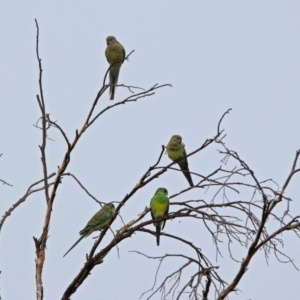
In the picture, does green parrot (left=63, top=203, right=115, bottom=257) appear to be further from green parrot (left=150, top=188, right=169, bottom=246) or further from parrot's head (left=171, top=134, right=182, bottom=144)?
Answer: parrot's head (left=171, top=134, right=182, bottom=144)

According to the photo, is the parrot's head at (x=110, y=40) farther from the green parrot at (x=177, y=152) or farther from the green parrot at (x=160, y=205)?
the green parrot at (x=160, y=205)

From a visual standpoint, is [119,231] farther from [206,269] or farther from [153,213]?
[153,213]

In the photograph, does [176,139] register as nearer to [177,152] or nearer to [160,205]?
[177,152]

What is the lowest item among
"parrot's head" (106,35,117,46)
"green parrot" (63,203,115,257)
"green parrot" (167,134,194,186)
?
"green parrot" (63,203,115,257)

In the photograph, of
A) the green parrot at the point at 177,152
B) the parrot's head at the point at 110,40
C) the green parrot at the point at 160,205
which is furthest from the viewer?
the parrot's head at the point at 110,40

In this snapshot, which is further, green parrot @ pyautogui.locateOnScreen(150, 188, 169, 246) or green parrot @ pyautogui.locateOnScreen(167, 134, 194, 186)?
green parrot @ pyautogui.locateOnScreen(167, 134, 194, 186)

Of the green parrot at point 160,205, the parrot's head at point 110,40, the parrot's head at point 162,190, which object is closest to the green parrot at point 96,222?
the green parrot at point 160,205

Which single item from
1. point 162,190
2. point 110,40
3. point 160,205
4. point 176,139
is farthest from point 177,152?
point 110,40

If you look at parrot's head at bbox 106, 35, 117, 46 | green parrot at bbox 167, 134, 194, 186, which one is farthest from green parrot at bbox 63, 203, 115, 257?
parrot's head at bbox 106, 35, 117, 46

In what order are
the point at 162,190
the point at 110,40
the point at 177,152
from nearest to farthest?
the point at 162,190
the point at 177,152
the point at 110,40

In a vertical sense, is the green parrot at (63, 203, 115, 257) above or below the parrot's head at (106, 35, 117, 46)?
below

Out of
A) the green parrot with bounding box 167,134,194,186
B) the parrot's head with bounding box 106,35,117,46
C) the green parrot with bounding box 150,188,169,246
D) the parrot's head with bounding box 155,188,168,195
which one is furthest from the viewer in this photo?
the parrot's head with bounding box 106,35,117,46

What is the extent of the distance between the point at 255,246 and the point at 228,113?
916 millimetres

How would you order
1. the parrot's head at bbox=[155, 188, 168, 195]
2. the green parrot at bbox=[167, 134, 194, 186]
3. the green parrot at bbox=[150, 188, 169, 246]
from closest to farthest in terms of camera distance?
1. the green parrot at bbox=[150, 188, 169, 246]
2. the parrot's head at bbox=[155, 188, 168, 195]
3. the green parrot at bbox=[167, 134, 194, 186]
